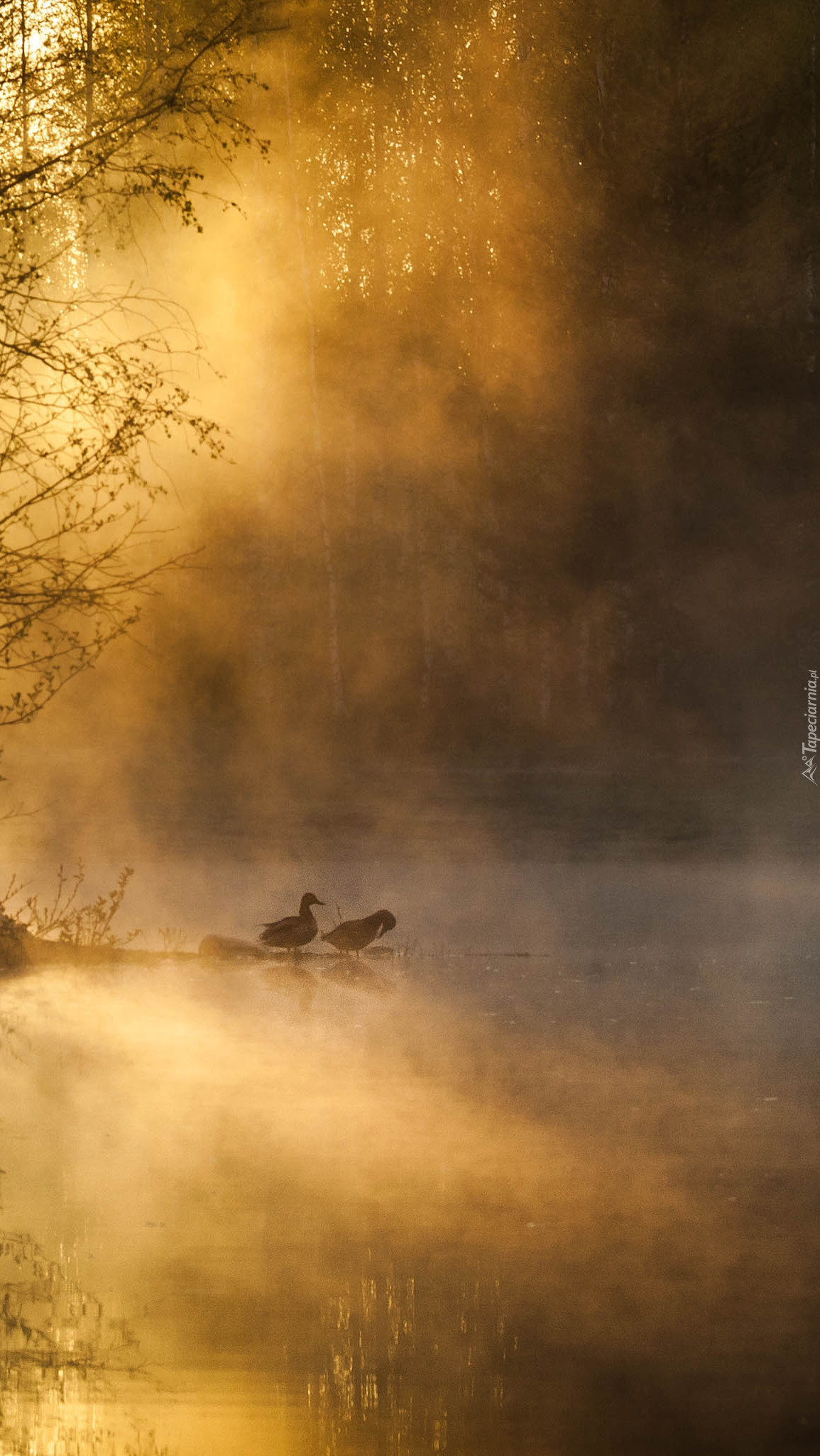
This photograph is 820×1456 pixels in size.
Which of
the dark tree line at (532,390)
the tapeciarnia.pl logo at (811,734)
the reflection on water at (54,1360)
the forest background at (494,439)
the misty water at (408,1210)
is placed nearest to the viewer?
the reflection on water at (54,1360)

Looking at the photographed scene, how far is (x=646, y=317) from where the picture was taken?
17469 millimetres

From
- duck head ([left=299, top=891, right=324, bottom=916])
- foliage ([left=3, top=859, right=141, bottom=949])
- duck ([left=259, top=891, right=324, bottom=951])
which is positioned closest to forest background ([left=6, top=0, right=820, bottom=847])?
foliage ([left=3, top=859, right=141, bottom=949])

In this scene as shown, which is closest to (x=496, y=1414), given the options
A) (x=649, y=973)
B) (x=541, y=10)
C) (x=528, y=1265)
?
(x=528, y=1265)

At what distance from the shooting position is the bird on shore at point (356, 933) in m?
7.67

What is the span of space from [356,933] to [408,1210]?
384cm

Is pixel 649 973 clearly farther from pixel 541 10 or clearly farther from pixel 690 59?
pixel 541 10

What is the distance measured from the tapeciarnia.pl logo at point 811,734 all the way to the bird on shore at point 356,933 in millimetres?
8349

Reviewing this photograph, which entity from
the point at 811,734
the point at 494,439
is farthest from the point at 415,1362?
the point at 494,439

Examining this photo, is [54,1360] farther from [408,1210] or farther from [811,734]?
[811,734]

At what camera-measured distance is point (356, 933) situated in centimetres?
768

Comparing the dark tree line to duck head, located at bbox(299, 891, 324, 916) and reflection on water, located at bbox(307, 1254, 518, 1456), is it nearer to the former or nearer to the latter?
duck head, located at bbox(299, 891, 324, 916)

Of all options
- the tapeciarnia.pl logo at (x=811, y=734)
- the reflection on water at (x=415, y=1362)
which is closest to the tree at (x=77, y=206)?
the reflection on water at (x=415, y=1362)

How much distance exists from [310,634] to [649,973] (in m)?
14.7

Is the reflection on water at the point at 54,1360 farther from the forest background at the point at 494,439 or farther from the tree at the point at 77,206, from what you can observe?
the forest background at the point at 494,439
